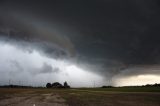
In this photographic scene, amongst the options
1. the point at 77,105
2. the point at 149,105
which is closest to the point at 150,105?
the point at 149,105

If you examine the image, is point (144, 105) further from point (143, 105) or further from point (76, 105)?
point (76, 105)

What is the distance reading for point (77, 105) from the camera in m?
38.9

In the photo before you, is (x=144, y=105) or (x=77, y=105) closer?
(x=77, y=105)

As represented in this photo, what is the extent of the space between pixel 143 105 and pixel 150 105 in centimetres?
144

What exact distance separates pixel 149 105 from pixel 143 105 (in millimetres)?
1243

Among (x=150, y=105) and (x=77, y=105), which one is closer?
(x=77, y=105)

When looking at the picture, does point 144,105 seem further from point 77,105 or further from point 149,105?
point 77,105

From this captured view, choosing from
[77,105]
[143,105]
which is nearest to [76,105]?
[77,105]

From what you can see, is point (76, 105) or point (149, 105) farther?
point (149, 105)

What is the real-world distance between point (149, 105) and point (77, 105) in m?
14.6

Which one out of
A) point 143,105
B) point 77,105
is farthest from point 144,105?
point 77,105

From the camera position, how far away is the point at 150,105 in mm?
41719

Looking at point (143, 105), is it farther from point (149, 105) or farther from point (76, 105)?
point (76, 105)

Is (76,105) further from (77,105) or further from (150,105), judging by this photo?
(150,105)
